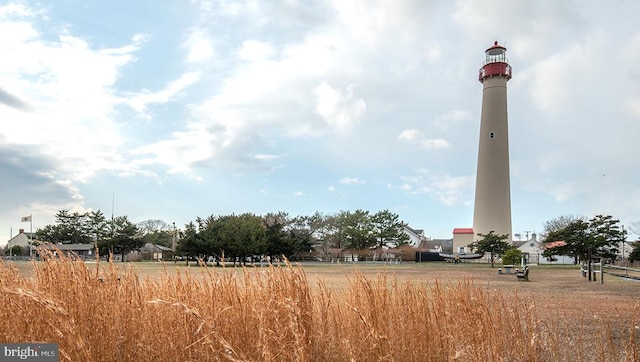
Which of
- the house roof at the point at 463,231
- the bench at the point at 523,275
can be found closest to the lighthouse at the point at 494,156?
the house roof at the point at 463,231

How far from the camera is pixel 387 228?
5559 cm

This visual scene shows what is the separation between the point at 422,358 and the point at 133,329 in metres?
2.67

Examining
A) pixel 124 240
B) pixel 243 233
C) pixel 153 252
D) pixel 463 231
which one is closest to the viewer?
pixel 243 233

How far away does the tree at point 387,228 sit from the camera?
55344mm

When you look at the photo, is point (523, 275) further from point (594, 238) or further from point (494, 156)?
point (494, 156)

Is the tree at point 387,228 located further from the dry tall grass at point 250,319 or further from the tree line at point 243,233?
the dry tall grass at point 250,319

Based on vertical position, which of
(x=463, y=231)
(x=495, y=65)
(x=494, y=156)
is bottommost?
(x=463, y=231)

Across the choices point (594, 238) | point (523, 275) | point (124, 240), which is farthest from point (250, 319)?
point (124, 240)

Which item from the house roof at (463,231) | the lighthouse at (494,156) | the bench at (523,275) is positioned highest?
the lighthouse at (494,156)

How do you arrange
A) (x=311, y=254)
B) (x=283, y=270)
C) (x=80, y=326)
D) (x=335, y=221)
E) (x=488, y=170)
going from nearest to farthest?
Answer: (x=80, y=326), (x=283, y=270), (x=488, y=170), (x=311, y=254), (x=335, y=221)

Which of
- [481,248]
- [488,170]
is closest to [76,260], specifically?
[481,248]

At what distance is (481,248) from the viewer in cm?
4281

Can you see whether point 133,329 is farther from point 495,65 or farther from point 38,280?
point 495,65

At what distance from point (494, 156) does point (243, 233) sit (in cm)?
2528
